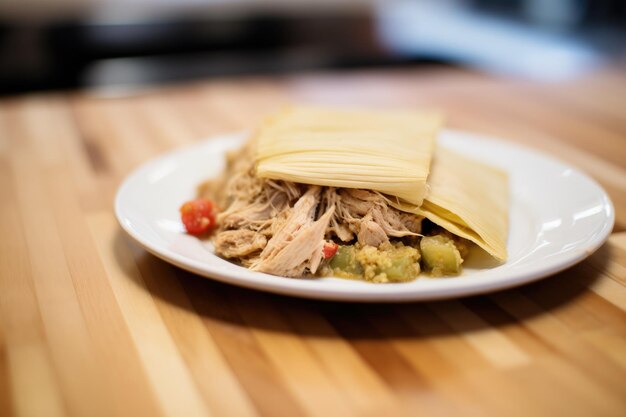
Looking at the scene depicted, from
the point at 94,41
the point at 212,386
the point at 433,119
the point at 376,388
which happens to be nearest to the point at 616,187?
the point at 433,119

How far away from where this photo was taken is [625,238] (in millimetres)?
2012

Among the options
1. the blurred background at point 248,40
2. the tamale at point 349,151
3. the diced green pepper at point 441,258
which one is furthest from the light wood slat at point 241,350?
the blurred background at point 248,40

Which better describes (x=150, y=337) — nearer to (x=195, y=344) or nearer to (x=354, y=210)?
(x=195, y=344)

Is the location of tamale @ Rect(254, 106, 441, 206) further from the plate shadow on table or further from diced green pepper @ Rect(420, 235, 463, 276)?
the plate shadow on table

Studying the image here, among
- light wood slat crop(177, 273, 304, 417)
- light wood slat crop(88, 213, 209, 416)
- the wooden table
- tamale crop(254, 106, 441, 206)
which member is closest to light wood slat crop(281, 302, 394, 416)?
the wooden table

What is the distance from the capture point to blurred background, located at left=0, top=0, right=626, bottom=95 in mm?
5367

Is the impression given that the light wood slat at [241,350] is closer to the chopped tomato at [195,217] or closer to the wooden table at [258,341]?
the wooden table at [258,341]

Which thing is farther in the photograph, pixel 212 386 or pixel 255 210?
pixel 255 210

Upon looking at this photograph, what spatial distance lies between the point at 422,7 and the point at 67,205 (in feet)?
19.4

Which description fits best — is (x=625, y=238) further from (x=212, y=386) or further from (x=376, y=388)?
(x=212, y=386)

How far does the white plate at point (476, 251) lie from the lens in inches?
57.4

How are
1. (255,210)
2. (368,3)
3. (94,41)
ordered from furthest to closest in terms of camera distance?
(368,3), (94,41), (255,210)

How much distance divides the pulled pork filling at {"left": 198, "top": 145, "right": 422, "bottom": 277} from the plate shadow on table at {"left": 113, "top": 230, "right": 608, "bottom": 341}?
104 mm

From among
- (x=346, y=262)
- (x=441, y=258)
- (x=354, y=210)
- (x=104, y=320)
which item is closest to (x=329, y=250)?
(x=346, y=262)
